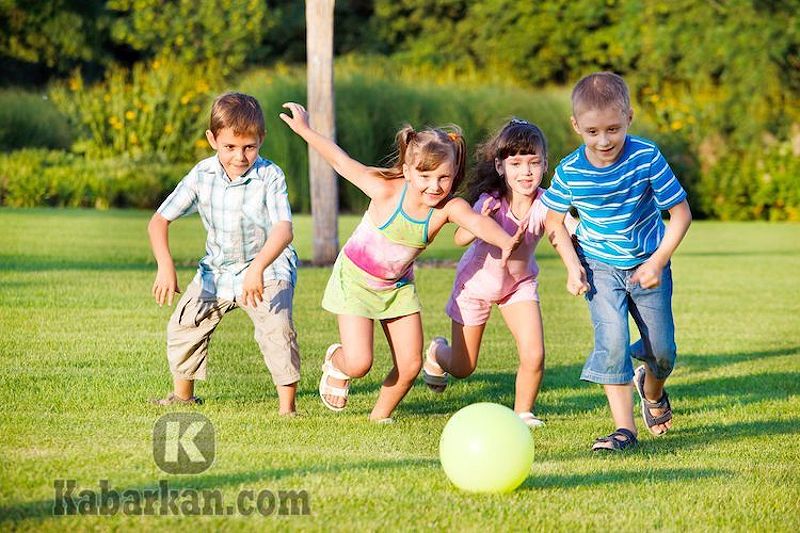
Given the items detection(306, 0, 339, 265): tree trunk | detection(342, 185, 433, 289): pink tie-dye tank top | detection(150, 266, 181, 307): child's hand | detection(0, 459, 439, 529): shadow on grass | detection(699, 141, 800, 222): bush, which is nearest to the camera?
detection(0, 459, 439, 529): shadow on grass

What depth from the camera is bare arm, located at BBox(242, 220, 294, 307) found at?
20.5 ft

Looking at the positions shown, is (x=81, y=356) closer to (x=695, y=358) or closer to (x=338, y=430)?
(x=338, y=430)

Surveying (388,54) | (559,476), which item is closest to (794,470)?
(559,476)

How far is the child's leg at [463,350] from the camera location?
716cm

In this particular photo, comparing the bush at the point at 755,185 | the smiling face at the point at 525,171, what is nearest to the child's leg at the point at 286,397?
the smiling face at the point at 525,171

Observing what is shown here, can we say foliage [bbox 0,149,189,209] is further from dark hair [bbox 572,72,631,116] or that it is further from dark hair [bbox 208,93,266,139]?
dark hair [bbox 572,72,631,116]

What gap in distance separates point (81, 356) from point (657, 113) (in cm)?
2605

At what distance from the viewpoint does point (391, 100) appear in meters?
26.7

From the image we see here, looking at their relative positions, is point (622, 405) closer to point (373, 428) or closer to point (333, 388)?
point (373, 428)

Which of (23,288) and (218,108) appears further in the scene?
(23,288)

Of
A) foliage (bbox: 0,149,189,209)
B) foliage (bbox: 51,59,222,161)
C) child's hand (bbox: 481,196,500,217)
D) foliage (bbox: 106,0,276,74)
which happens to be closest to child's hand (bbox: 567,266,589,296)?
child's hand (bbox: 481,196,500,217)

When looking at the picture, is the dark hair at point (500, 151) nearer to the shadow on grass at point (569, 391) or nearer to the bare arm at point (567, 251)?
the bare arm at point (567, 251)

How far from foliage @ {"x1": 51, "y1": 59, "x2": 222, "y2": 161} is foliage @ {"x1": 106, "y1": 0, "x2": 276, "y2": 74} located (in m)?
9.03

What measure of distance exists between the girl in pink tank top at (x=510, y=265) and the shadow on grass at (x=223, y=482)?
5.11 feet
